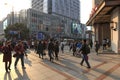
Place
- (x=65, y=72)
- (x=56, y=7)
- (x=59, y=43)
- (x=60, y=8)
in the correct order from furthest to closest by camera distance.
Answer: (x=60, y=8) → (x=56, y=7) → (x=59, y=43) → (x=65, y=72)

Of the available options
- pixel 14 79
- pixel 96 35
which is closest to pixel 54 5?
pixel 96 35

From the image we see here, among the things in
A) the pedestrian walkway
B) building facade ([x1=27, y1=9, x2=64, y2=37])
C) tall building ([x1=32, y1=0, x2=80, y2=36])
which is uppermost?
tall building ([x1=32, y1=0, x2=80, y2=36])

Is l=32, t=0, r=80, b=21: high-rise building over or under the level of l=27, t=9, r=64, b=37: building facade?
over

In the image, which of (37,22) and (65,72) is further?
(37,22)

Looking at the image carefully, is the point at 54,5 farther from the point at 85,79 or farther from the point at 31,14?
the point at 85,79

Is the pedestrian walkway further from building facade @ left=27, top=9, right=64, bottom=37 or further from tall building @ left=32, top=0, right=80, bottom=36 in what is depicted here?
tall building @ left=32, top=0, right=80, bottom=36

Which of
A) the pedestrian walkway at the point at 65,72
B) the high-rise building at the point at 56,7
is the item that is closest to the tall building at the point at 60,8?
the high-rise building at the point at 56,7

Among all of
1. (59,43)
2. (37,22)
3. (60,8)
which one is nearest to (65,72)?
(59,43)

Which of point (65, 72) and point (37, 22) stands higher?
point (37, 22)

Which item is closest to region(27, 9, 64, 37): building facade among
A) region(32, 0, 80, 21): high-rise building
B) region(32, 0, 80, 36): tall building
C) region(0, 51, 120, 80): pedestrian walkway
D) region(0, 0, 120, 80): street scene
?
region(0, 0, 120, 80): street scene

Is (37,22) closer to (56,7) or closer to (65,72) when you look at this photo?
(56,7)

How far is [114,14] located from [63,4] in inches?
5906

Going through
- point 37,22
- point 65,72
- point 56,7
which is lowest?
point 65,72

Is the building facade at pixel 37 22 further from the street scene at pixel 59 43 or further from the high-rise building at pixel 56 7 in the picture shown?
the high-rise building at pixel 56 7
